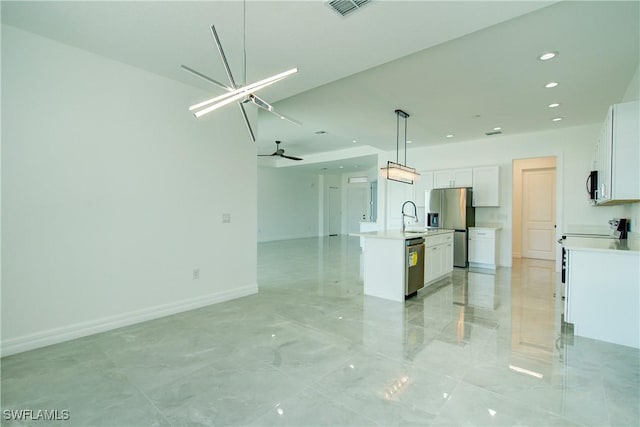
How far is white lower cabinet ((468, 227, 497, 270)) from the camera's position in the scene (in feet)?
19.4

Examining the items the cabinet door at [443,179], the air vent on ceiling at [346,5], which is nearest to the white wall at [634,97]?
the cabinet door at [443,179]

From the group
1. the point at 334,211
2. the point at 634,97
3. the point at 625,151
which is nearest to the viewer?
the point at 625,151

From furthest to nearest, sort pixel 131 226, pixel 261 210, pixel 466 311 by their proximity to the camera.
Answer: pixel 261 210
pixel 466 311
pixel 131 226

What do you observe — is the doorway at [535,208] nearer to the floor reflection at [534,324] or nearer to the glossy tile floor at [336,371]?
the floor reflection at [534,324]

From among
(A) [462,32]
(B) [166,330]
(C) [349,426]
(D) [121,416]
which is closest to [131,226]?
(B) [166,330]

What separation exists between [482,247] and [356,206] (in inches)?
→ 289

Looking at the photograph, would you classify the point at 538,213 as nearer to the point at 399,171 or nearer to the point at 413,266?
the point at 399,171

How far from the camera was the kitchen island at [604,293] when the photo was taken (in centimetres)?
253

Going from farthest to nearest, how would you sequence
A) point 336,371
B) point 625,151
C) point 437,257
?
point 437,257, point 625,151, point 336,371

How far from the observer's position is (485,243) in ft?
19.6

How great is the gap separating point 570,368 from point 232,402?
241 cm

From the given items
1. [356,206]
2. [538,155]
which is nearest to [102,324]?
[538,155]

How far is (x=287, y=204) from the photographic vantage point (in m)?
11.3

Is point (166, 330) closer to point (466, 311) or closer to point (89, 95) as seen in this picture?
point (89, 95)
